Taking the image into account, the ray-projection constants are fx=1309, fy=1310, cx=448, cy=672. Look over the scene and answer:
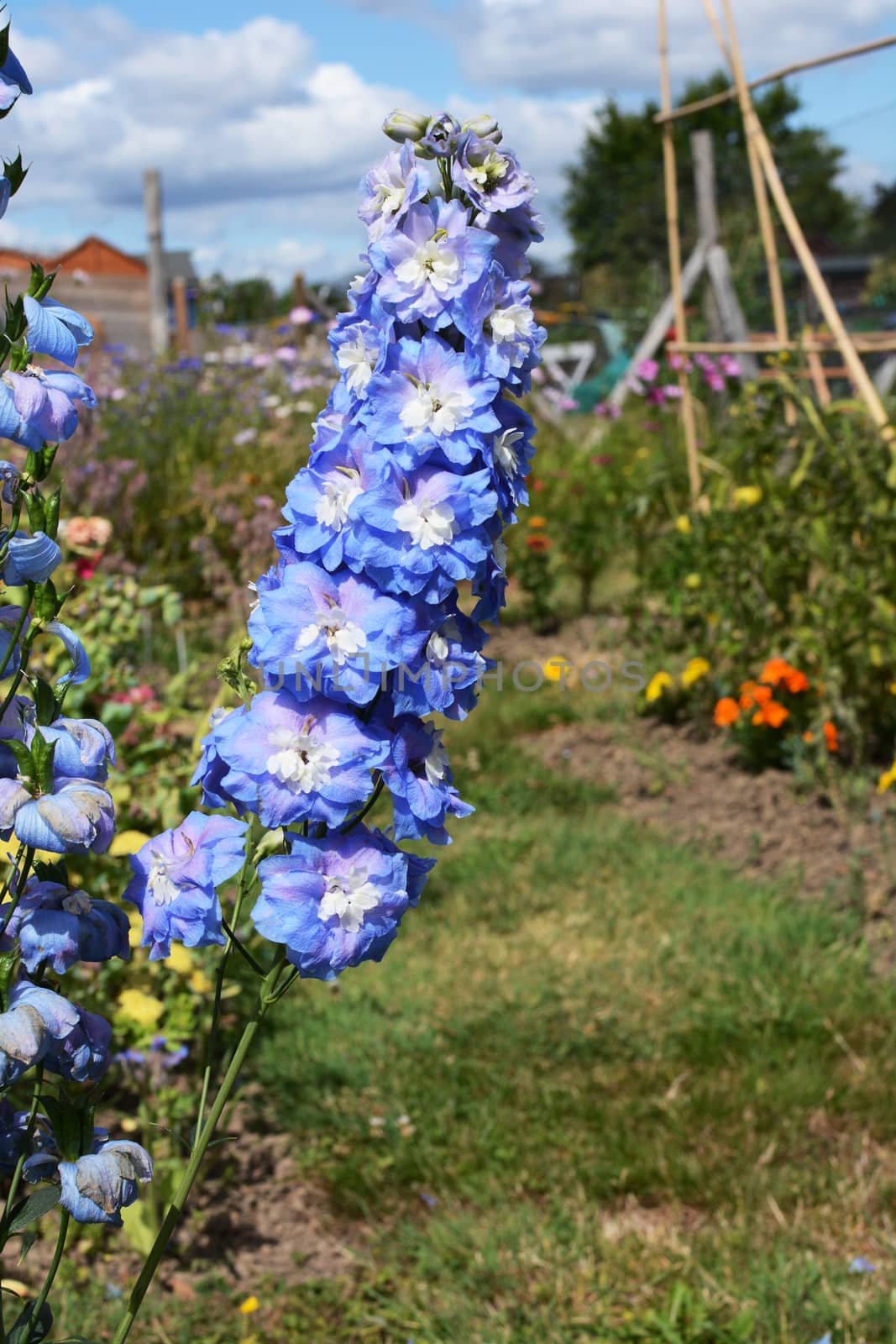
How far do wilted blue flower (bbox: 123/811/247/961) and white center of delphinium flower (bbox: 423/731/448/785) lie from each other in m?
0.15

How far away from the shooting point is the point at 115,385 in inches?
276

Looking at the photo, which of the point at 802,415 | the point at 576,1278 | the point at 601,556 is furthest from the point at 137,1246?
the point at 601,556

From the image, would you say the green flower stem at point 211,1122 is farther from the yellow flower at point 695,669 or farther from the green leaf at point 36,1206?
the yellow flower at point 695,669

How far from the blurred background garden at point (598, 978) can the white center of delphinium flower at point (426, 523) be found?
578 mm

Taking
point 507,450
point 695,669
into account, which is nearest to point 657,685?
point 695,669

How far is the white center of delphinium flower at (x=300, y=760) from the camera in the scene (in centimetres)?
90

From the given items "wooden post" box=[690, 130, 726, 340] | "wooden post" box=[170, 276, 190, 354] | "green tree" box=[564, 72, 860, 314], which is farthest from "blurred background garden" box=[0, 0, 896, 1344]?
"green tree" box=[564, 72, 860, 314]

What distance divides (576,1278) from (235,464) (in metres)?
4.91

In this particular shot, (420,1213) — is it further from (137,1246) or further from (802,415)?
(802,415)

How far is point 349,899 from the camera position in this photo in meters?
0.92

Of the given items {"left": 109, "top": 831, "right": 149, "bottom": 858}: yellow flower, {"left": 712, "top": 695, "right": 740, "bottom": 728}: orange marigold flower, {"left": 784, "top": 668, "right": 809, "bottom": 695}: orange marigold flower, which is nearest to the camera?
{"left": 109, "top": 831, "right": 149, "bottom": 858}: yellow flower

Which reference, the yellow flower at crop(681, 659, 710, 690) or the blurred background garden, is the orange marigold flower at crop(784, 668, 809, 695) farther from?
the yellow flower at crop(681, 659, 710, 690)

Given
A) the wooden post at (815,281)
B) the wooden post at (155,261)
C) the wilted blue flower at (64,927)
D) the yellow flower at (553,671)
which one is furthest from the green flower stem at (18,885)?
the wooden post at (155,261)

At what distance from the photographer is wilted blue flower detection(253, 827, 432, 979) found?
36.0 inches
